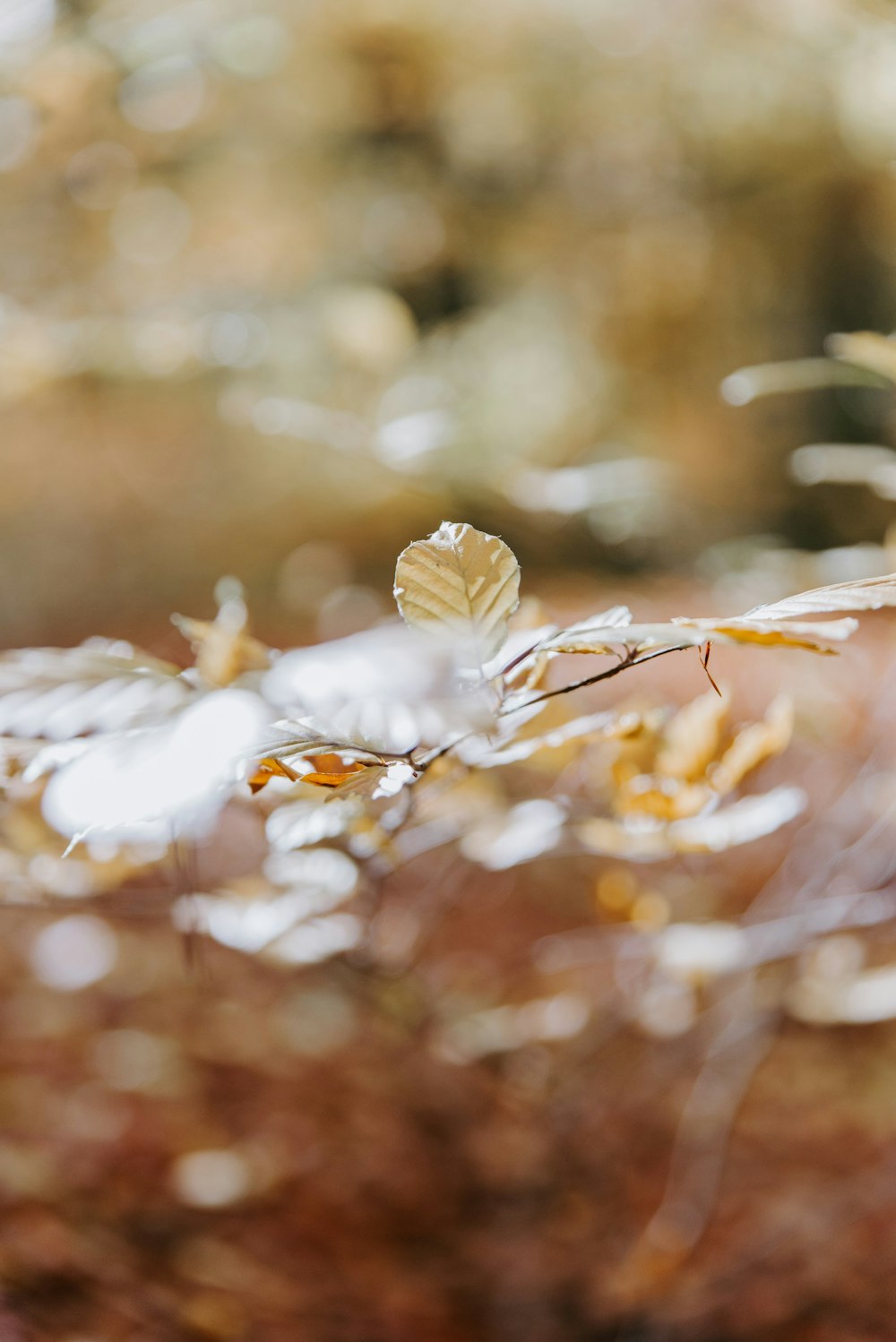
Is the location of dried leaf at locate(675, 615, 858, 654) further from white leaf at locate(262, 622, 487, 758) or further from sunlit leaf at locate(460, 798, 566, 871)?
sunlit leaf at locate(460, 798, 566, 871)

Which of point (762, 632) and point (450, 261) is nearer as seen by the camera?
point (762, 632)

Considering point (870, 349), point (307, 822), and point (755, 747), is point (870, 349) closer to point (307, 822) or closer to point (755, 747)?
point (755, 747)

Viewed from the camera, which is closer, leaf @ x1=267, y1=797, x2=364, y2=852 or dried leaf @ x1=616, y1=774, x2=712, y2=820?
leaf @ x1=267, y1=797, x2=364, y2=852

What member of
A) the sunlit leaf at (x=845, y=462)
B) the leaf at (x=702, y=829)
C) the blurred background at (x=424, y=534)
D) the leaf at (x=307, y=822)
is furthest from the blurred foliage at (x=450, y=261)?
the leaf at (x=307, y=822)

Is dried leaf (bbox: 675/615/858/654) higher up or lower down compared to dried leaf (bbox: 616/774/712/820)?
higher up

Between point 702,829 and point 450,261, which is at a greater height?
point 450,261

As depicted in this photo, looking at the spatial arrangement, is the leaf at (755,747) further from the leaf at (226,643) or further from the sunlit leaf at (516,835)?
the leaf at (226,643)

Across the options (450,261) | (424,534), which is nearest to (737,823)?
(424,534)

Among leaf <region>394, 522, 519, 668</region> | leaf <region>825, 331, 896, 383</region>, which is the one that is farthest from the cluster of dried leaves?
leaf <region>825, 331, 896, 383</region>
